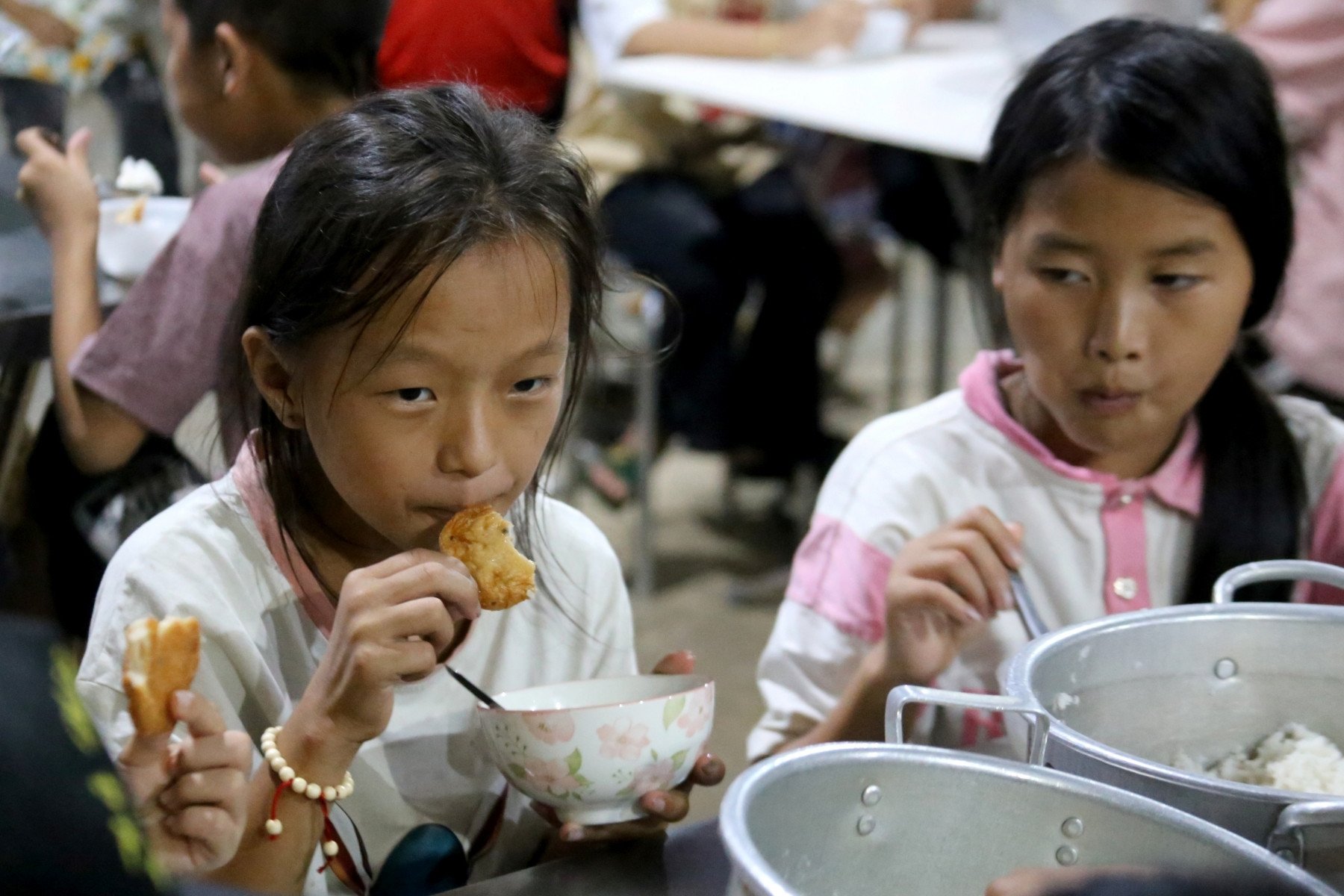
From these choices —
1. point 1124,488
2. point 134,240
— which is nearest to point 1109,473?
point 1124,488

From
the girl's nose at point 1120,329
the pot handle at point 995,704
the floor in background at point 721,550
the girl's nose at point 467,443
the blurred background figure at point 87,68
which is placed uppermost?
the blurred background figure at point 87,68

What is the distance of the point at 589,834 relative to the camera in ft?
2.91

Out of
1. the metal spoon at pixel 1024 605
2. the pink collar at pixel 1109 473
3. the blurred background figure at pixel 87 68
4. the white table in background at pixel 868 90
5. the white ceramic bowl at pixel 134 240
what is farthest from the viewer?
the white table in background at pixel 868 90

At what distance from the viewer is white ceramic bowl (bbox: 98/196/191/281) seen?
5.02 feet

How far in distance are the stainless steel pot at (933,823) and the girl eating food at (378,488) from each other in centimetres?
19

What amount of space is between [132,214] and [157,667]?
38.0 inches

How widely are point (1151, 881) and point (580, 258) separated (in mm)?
574

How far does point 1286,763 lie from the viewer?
875 mm

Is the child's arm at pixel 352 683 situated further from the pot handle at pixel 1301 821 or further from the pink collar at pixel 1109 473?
the pink collar at pixel 1109 473

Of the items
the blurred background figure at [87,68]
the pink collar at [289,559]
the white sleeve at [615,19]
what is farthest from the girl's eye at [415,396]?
the white sleeve at [615,19]

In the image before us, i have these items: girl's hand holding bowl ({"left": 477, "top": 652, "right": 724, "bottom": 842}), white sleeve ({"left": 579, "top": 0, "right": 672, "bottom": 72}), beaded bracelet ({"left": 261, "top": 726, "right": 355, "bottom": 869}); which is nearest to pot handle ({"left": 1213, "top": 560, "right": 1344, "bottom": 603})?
girl's hand holding bowl ({"left": 477, "top": 652, "right": 724, "bottom": 842})

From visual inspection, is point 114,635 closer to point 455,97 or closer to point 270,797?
point 270,797

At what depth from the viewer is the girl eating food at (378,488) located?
2.85 ft

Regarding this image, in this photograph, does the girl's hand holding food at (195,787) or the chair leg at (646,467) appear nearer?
the girl's hand holding food at (195,787)
